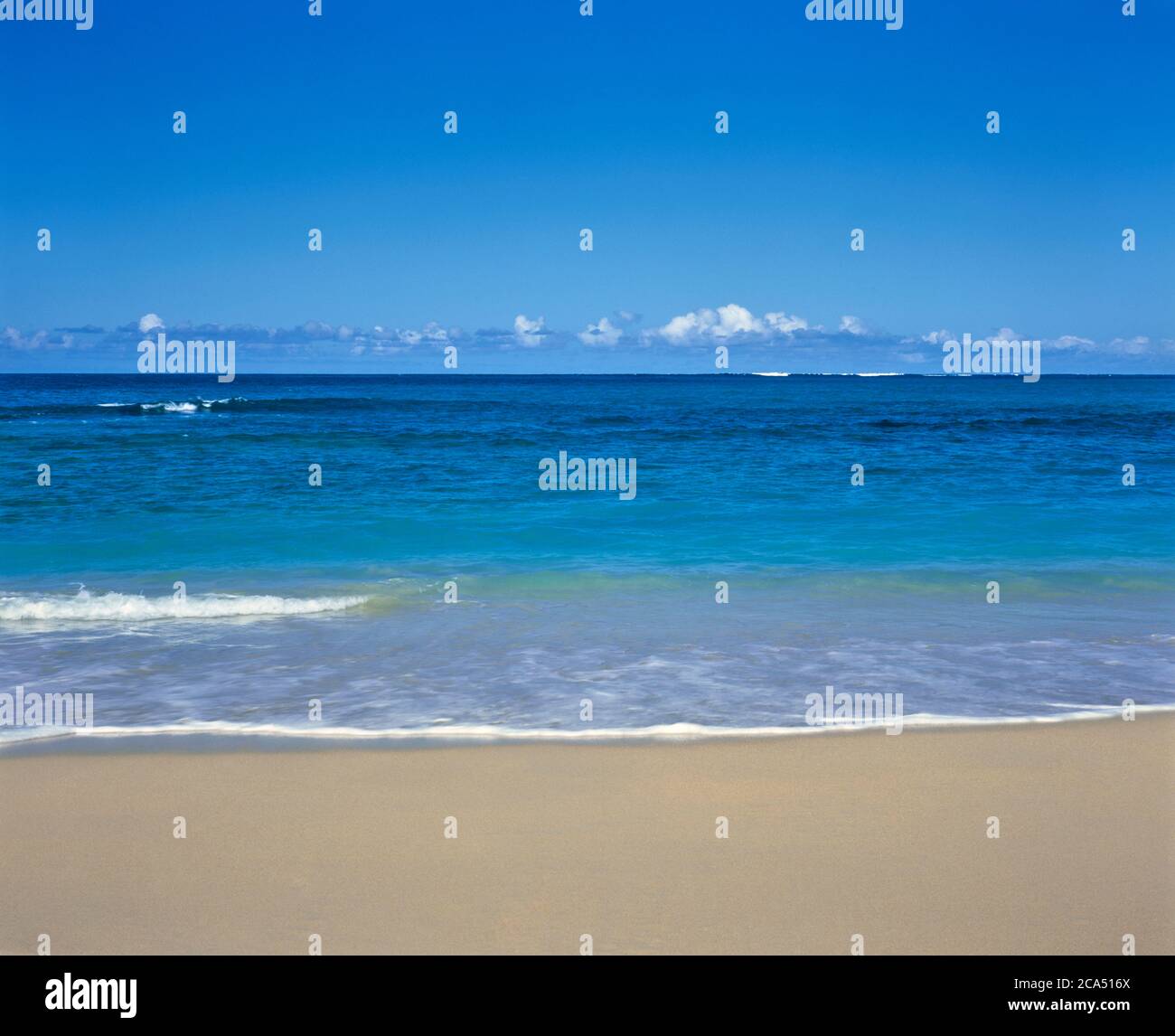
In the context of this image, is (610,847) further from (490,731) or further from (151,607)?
(151,607)

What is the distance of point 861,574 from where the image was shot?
12375 mm

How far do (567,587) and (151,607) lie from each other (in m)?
4.65

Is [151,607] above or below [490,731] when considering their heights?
above

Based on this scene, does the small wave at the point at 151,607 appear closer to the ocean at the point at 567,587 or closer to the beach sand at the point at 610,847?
the ocean at the point at 567,587

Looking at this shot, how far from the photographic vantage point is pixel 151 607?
1055 cm

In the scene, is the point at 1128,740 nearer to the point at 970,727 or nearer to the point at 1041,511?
the point at 970,727

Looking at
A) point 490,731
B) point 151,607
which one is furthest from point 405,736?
point 151,607

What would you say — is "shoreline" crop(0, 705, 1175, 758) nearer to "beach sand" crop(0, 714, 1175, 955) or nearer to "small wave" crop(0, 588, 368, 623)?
"beach sand" crop(0, 714, 1175, 955)

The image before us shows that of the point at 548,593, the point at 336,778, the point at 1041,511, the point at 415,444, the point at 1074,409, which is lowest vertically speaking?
the point at 336,778

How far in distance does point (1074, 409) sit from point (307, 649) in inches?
1845

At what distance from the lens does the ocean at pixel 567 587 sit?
287 inches

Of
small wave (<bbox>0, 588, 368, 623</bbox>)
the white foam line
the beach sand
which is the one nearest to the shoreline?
the white foam line
